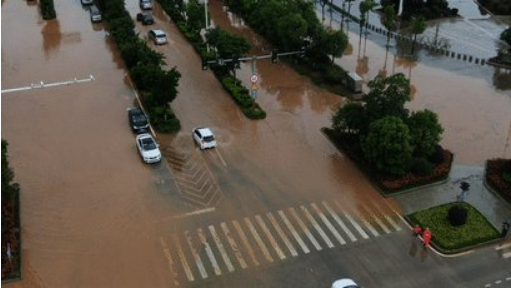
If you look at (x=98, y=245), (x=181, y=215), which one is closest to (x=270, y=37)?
(x=181, y=215)

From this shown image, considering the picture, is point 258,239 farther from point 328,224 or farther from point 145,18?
point 145,18

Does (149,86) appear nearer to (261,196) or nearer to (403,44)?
(261,196)

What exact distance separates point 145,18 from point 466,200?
3770cm

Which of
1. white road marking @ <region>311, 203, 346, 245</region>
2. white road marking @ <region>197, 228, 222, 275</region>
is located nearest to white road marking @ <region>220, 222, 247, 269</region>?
white road marking @ <region>197, 228, 222, 275</region>

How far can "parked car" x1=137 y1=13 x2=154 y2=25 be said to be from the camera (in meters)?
56.6

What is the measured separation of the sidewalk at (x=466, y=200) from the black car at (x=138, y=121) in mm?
16078

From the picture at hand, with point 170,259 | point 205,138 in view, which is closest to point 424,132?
point 205,138

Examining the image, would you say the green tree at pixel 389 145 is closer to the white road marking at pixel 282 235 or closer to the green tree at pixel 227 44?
the white road marking at pixel 282 235

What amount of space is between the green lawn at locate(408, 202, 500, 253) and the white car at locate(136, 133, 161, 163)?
46.9 ft

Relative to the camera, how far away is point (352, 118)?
33.0m

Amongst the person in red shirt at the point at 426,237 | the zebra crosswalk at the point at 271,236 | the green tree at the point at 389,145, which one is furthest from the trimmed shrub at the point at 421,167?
the person in red shirt at the point at 426,237

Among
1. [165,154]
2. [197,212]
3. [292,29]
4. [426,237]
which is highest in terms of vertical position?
[292,29]

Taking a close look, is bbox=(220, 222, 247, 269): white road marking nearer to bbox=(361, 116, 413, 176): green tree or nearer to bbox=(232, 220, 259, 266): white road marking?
bbox=(232, 220, 259, 266): white road marking

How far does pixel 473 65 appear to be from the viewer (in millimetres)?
46656
